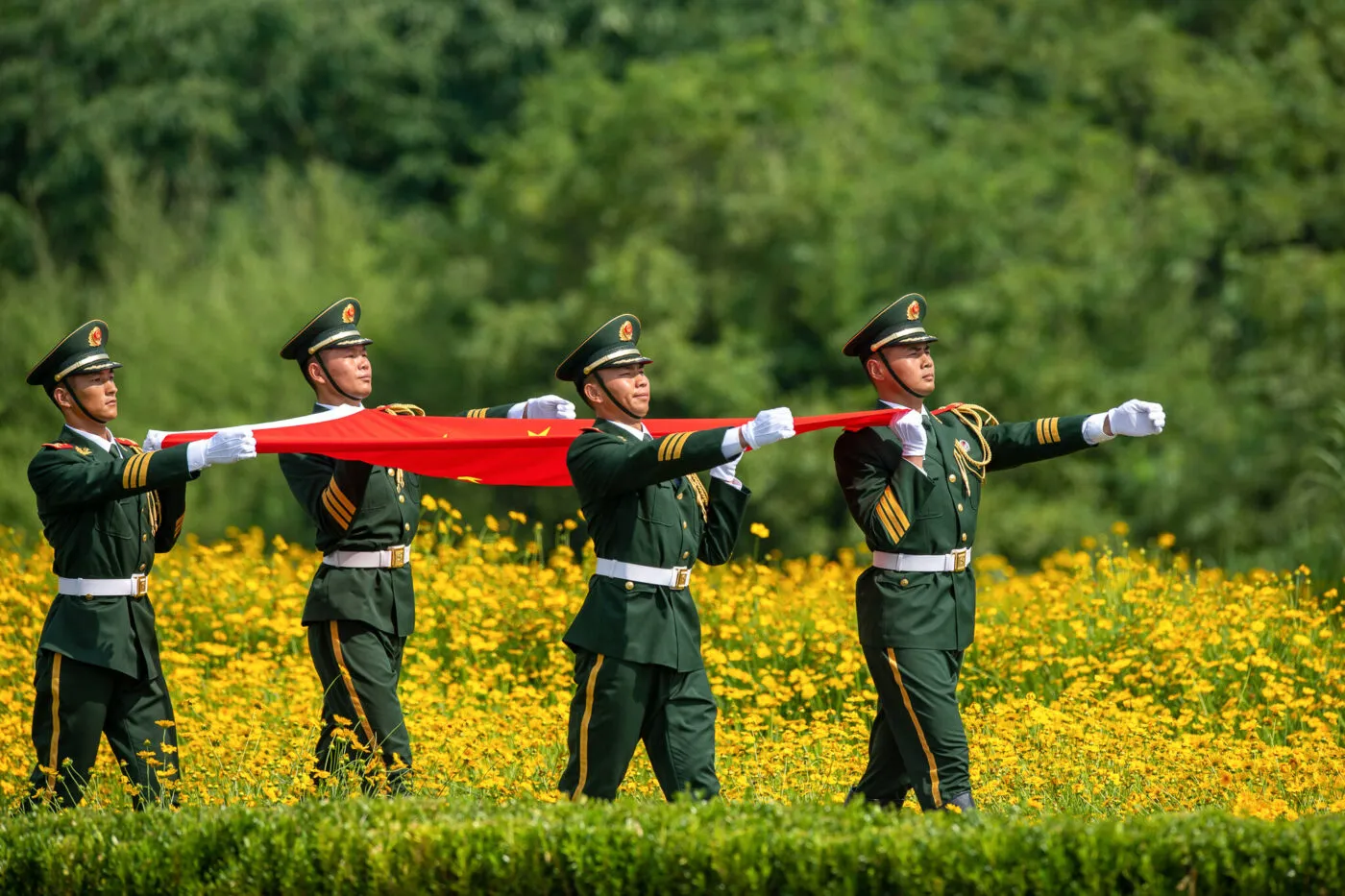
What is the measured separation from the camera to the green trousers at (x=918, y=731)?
7504 millimetres

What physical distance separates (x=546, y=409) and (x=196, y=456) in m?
1.88

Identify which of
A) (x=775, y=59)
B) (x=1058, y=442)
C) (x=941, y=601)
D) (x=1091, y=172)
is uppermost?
(x=775, y=59)

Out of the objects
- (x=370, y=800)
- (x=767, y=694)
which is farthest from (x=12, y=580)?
(x=370, y=800)

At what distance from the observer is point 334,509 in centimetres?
807

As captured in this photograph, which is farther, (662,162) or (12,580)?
(662,162)

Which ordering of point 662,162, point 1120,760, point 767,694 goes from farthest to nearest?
1. point 662,162
2. point 767,694
3. point 1120,760

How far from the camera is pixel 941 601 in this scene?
7.74m

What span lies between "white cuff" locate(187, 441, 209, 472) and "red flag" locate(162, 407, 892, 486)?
0.41 metres

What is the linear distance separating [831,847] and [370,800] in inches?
65.8

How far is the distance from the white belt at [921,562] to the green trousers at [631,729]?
99 cm

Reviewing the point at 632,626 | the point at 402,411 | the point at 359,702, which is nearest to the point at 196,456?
the point at 359,702

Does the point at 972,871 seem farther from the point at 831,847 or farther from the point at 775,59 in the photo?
the point at 775,59

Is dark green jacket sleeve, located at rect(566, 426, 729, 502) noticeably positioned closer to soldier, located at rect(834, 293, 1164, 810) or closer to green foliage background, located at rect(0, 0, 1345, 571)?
soldier, located at rect(834, 293, 1164, 810)

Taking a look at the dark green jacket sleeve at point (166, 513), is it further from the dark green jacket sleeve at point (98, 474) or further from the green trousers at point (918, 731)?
the green trousers at point (918, 731)
